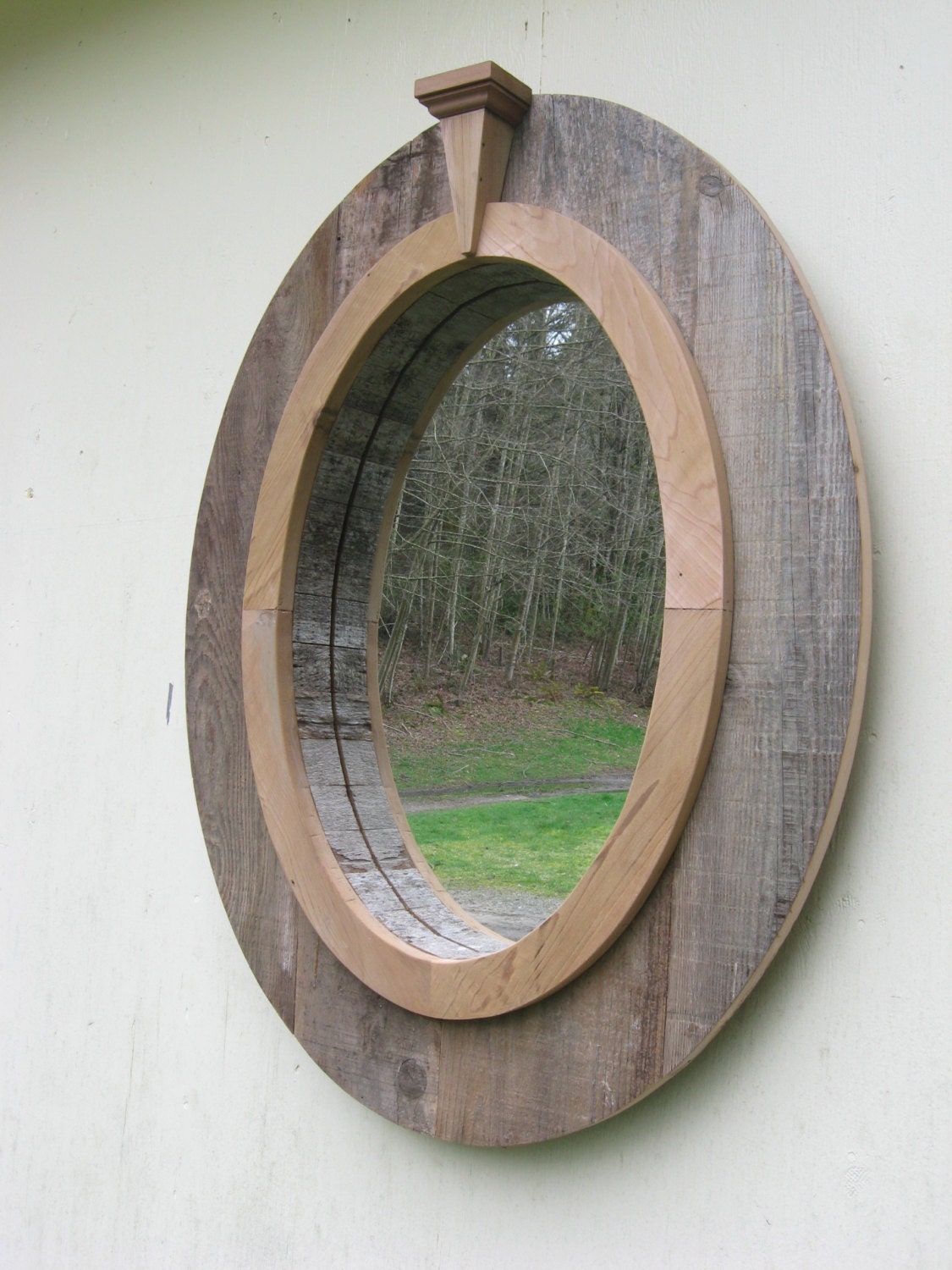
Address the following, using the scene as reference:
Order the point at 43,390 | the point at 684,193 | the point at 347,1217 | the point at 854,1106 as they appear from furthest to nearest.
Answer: the point at 43,390 → the point at 347,1217 → the point at 684,193 → the point at 854,1106

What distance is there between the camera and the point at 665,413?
113cm

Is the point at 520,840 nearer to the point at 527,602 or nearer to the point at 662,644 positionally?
the point at 527,602

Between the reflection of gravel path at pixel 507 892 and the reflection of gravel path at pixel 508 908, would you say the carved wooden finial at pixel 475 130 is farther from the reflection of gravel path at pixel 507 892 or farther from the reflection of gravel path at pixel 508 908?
the reflection of gravel path at pixel 508 908

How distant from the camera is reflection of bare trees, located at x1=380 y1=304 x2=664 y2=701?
21.8 ft

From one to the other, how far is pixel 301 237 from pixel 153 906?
965mm

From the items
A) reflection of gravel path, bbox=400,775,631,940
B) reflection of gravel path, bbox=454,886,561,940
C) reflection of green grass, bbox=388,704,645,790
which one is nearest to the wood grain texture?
reflection of gravel path, bbox=400,775,631,940

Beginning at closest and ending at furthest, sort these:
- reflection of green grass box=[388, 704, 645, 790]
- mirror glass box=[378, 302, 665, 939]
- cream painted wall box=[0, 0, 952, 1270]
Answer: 1. cream painted wall box=[0, 0, 952, 1270]
2. mirror glass box=[378, 302, 665, 939]
3. reflection of green grass box=[388, 704, 645, 790]

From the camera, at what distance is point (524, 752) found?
747 centimetres

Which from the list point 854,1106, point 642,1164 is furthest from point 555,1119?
point 854,1106

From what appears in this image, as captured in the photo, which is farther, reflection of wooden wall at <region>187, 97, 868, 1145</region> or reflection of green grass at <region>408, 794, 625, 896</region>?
reflection of green grass at <region>408, 794, 625, 896</region>

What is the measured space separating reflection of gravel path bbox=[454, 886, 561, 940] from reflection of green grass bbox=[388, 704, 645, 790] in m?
1.72

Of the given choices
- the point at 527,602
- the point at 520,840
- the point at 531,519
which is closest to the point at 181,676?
the point at 520,840

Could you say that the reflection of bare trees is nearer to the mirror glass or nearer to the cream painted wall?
the mirror glass

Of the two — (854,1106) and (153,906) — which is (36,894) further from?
(854,1106)
